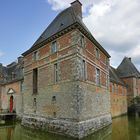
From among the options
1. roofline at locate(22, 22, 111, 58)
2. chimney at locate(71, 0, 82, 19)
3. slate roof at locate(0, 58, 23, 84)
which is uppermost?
chimney at locate(71, 0, 82, 19)

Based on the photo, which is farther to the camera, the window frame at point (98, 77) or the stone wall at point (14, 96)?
the stone wall at point (14, 96)

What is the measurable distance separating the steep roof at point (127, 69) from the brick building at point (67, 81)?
1609 centimetres

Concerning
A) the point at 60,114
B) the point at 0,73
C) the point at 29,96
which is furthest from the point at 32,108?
the point at 0,73

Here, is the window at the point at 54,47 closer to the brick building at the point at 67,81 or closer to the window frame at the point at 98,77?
the brick building at the point at 67,81

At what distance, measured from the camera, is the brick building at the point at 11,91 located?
75.6 ft

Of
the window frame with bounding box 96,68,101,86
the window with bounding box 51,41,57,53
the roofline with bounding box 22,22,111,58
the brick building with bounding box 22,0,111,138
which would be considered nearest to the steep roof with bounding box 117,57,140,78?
the brick building with bounding box 22,0,111,138

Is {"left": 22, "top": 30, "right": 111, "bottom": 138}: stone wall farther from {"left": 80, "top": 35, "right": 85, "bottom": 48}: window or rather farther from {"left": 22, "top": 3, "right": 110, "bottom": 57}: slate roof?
{"left": 22, "top": 3, "right": 110, "bottom": 57}: slate roof

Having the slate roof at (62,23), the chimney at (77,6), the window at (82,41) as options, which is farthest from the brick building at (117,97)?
the window at (82,41)

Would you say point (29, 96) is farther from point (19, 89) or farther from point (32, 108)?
point (19, 89)

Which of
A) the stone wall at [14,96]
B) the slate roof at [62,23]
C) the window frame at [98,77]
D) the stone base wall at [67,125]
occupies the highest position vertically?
the slate roof at [62,23]

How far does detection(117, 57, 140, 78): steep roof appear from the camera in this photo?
3381 centimetres

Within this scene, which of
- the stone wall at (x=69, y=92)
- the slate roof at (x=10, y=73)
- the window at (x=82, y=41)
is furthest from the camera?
the slate roof at (x=10, y=73)

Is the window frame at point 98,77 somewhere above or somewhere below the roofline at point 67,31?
below

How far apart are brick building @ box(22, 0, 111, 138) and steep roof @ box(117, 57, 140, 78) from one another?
16.1 m
